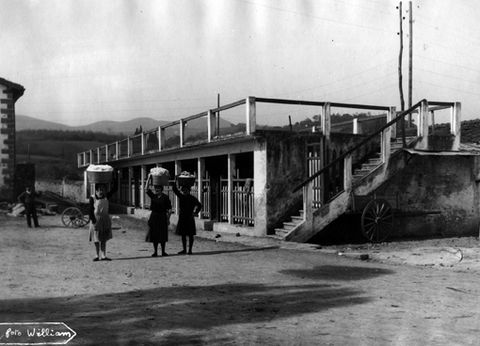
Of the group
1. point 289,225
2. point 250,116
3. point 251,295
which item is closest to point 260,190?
point 289,225

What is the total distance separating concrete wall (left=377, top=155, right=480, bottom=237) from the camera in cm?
1499

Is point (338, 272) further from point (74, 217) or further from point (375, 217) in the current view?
point (74, 217)

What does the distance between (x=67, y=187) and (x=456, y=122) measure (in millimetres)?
35265

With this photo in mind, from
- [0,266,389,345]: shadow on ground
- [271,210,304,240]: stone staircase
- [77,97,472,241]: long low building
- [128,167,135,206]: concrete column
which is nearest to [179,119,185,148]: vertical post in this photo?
[77,97,472,241]: long low building

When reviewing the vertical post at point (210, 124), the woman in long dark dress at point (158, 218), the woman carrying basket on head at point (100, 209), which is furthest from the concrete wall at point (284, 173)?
the woman carrying basket on head at point (100, 209)

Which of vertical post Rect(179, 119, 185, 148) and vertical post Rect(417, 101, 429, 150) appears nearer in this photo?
vertical post Rect(417, 101, 429, 150)

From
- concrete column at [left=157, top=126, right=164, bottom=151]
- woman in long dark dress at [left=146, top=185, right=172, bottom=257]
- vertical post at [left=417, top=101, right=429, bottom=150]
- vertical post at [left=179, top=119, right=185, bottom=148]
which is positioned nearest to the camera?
woman in long dark dress at [left=146, top=185, right=172, bottom=257]

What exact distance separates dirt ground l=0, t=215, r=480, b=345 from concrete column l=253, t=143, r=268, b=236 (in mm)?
1482

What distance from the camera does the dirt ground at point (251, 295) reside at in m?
5.14

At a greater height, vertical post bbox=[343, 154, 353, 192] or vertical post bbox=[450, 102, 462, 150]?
vertical post bbox=[450, 102, 462, 150]

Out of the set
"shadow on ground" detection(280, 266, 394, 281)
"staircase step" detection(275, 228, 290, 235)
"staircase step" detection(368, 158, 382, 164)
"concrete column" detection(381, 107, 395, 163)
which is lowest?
"shadow on ground" detection(280, 266, 394, 281)

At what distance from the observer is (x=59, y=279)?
830 cm

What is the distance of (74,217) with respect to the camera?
1873 centimetres

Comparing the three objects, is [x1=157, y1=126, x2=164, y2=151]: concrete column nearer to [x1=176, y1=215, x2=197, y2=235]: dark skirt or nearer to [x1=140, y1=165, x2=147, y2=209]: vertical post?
[x1=140, y1=165, x2=147, y2=209]: vertical post
